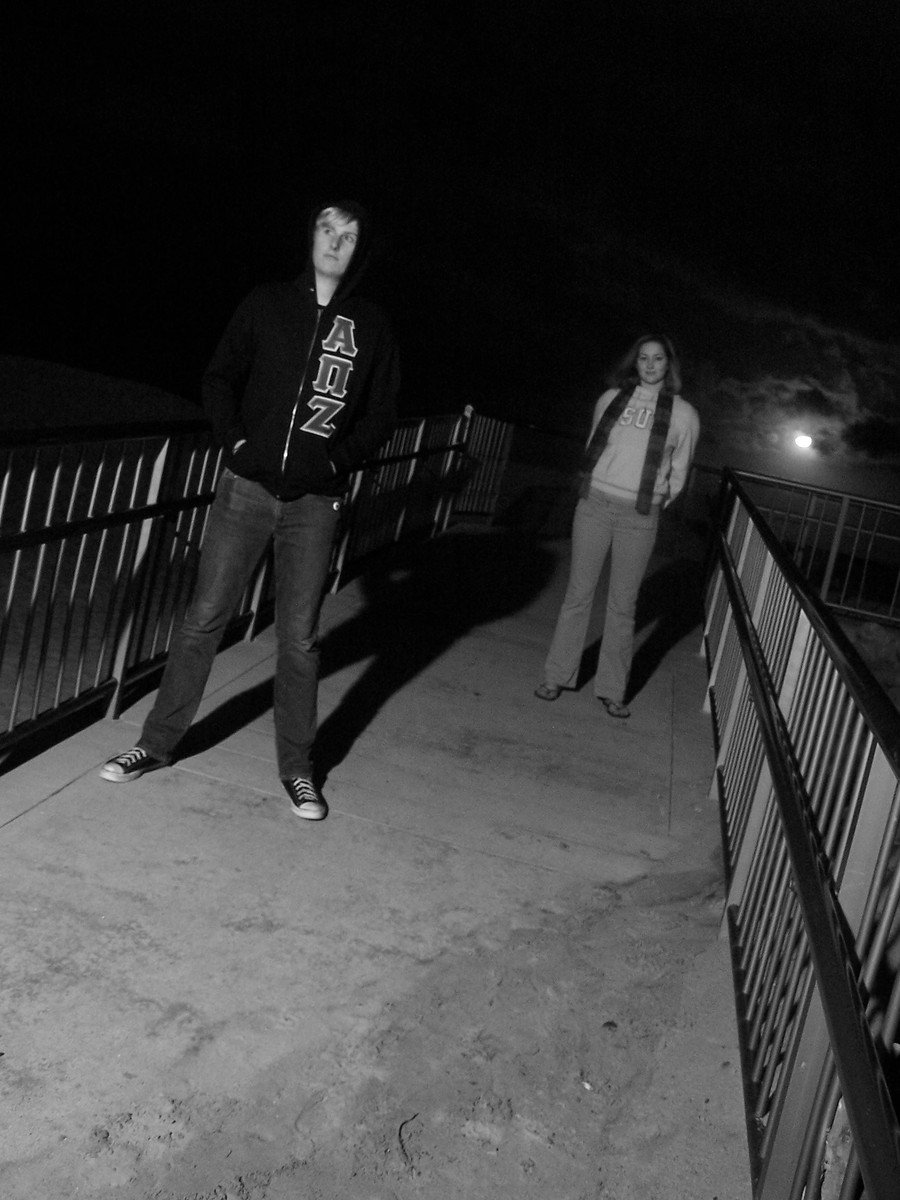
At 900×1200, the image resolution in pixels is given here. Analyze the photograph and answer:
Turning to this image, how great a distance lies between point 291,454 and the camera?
4242 mm

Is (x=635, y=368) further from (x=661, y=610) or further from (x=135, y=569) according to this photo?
(x=661, y=610)

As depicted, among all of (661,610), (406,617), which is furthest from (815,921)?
(661,610)

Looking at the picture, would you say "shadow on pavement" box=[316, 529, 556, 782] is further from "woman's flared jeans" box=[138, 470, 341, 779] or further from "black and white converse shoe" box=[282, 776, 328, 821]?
"woman's flared jeans" box=[138, 470, 341, 779]

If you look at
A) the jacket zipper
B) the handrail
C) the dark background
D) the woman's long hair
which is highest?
the dark background

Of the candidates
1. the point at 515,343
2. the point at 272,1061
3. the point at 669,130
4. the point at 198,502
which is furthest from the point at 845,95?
the point at 272,1061

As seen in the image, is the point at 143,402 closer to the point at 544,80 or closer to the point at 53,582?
the point at 53,582

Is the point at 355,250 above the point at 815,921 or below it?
above

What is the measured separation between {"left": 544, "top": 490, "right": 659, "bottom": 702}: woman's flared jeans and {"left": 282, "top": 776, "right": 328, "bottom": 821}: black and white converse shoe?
240 centimetres

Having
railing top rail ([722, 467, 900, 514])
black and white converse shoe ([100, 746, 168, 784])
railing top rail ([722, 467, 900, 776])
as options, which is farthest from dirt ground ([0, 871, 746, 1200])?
railing top rail ([722, 467, 900, 514])

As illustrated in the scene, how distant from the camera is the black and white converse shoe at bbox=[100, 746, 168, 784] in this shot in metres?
4.42

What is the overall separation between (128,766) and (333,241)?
201 cm

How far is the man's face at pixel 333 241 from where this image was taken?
4172 mm

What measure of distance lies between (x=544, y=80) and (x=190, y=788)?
39503mm

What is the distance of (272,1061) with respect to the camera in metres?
2.91
